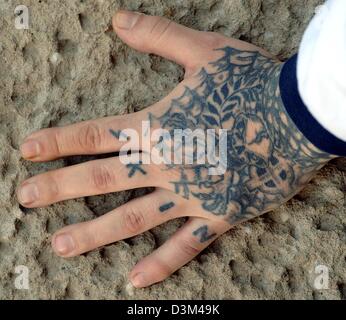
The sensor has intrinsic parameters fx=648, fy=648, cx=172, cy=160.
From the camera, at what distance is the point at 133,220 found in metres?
1.12

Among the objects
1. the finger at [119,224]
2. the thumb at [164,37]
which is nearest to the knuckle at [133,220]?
the finger at [119,224]

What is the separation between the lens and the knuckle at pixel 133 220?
44.0 inches

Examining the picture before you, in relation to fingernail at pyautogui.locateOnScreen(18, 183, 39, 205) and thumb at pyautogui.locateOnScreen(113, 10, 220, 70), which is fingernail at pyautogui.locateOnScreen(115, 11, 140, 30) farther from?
fingernail at pyautogui.locateOnScreen(18, 183, 39, 205)

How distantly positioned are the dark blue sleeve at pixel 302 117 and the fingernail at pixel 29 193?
1.45 feet

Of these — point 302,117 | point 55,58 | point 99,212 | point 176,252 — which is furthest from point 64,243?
point 302,117

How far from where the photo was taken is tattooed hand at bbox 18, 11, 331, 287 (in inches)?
43.5

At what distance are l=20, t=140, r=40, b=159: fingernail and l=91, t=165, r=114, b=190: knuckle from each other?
0.33 ft

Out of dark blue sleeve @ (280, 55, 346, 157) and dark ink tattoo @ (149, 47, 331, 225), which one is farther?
dark ink tattoo @ (149, 47, 331, 225)

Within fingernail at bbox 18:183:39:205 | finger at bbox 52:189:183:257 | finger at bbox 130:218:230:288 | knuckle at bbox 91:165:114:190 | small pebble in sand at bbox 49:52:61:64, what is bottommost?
finger at bbox 130:218:230:288

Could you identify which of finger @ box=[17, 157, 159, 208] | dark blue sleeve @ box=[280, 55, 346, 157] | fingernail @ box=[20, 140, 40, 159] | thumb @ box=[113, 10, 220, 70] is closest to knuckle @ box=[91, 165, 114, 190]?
finger @ box=[17, 157, 159, 208]

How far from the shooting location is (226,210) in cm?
112

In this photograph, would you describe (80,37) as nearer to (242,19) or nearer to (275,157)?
(242,19)

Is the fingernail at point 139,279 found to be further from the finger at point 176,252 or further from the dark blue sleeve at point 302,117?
the dark blue sleeve at point 302,117

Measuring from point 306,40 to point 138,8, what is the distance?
1.27 ft
